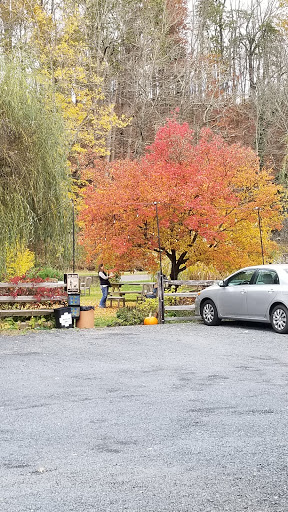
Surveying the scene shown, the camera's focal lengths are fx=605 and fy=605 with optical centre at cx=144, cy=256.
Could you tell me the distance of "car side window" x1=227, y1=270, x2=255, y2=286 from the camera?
14.9m

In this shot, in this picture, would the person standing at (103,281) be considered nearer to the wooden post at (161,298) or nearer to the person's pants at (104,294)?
the person's pants at (104,294)

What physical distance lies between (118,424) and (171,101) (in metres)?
37.6

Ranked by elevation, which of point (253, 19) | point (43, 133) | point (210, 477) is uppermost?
point (253, 19)

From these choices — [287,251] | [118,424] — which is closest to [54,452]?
[118,424]

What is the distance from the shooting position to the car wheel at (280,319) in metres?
13.5

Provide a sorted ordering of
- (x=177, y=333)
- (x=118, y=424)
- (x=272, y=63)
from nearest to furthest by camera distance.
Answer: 1. (x=118, y=424)
2. (x=177, y=333)
3. (x=272, y=63)

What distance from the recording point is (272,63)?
149ft

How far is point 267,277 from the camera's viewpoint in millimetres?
14266

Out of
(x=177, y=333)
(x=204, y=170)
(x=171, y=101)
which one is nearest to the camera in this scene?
(x=177, y=333)

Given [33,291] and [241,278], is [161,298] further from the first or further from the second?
[33,291]

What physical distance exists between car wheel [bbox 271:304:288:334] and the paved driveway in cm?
213

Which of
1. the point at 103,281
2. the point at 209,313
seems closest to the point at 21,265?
the point at 103,281

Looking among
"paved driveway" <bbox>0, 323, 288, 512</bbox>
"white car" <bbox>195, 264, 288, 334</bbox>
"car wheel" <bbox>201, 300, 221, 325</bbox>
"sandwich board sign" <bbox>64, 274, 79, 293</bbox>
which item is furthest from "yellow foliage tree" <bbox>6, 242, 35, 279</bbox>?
"paved driveway" <bbox>0, 323, 288, 512</bbox>

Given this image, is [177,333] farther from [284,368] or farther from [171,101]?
[171,101]
